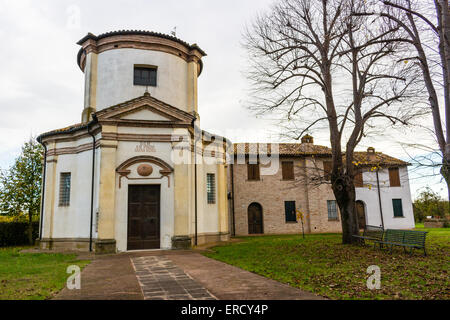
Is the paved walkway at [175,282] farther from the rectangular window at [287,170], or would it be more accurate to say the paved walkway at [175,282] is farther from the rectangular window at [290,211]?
the rectangular window at [287,170]

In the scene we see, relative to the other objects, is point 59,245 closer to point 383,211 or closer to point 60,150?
point 60,150

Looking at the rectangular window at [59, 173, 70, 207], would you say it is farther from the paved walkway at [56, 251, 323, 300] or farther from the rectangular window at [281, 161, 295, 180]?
the rectangular window at [281, 161, 295, 180]

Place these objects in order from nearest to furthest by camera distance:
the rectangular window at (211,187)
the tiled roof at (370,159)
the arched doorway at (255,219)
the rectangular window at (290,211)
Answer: the tiled roof at (370,159) < the rectangular window at (211,187) < the arched doorway at (255,219) < the rectangular window at (290,211)

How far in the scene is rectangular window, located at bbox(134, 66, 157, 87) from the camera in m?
15.1

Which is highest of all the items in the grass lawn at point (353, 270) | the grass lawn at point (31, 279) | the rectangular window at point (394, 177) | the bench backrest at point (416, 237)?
the rectangular window at point (394, 177)

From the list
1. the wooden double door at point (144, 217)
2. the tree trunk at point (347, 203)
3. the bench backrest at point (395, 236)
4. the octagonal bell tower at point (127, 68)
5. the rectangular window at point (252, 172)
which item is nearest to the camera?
the bench backrest at point (395, 236)

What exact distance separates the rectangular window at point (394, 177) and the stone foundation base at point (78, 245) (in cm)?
2322

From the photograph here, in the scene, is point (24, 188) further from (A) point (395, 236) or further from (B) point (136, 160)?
(A) point (395, 236)

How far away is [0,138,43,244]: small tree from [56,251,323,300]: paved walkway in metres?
13.1

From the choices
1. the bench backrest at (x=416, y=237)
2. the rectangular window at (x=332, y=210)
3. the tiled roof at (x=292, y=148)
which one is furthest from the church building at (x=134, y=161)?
the rectangular window at (x=332, y=210)

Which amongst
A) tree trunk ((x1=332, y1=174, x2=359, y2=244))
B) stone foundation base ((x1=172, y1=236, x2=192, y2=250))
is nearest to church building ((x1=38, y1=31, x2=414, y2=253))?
stone foundation base ((x1=172, y1=236, x2=192, y2=250))

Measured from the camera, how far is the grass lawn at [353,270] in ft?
18.0

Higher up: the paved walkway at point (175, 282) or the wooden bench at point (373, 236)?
the wooden bench at point (373, 236)

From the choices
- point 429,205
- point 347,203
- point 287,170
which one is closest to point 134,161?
point 347,203
